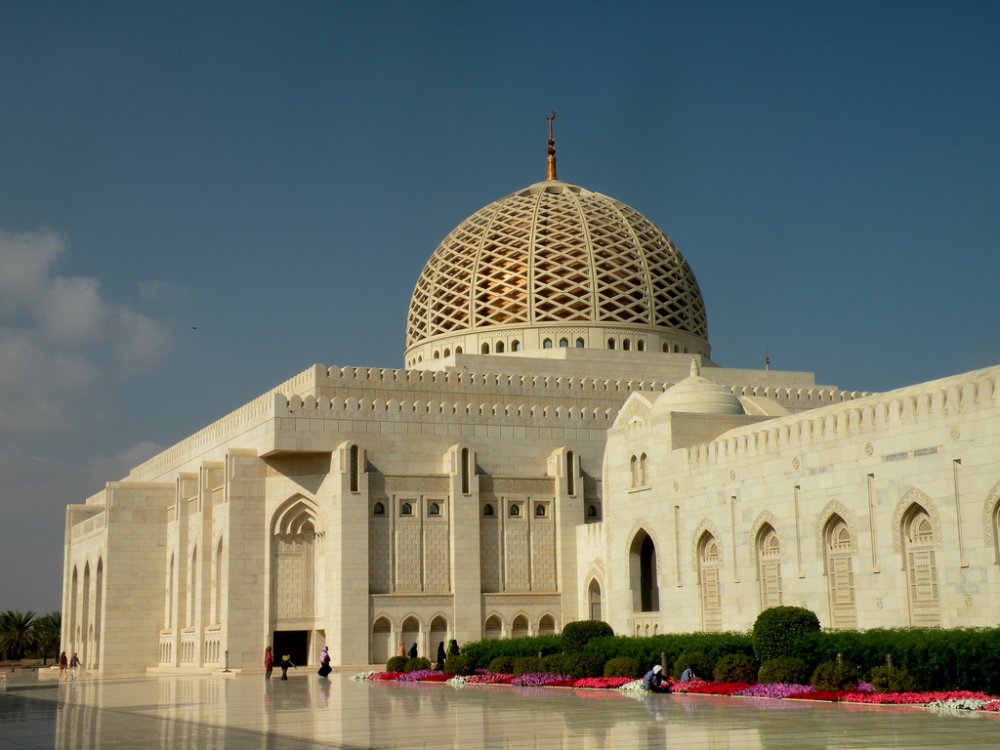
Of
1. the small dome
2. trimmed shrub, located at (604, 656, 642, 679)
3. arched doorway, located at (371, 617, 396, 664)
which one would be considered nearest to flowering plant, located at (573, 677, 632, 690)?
trimmed shrub, located at (604, 656, 642, 679)

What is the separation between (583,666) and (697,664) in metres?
2.39

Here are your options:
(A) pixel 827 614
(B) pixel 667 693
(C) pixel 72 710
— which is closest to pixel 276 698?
(C) pixel 72 710

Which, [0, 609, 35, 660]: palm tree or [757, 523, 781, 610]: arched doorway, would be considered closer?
[757, 523, 781, 610]: arched doorway

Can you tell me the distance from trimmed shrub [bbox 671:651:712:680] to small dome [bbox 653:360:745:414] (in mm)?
8710

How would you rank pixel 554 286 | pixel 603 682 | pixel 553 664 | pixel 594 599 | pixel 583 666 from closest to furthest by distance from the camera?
1. pixel 603 682
2. pixel 583 666
3. pixel 553 664
4. pixel 594 599
5. pixel 554 286

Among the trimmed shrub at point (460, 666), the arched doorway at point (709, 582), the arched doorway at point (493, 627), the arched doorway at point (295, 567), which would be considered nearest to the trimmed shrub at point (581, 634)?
the trimmed shrub at point (460, 666)

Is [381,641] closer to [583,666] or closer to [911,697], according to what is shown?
[583,666]

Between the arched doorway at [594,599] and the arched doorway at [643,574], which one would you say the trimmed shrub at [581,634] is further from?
the arched doorway at [594,599]

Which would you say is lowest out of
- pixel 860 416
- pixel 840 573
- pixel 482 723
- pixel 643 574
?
pixel 482 723

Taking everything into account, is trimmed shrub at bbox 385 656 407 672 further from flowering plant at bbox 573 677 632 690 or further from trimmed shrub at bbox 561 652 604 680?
flowering plant at bbox 573 677 632 690

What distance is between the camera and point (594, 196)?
134 feet

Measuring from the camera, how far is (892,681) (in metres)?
15.8

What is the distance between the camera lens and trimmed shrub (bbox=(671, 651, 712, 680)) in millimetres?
18750

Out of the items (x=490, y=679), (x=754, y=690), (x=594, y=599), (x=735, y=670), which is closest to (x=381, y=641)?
(x=594, y=599)
